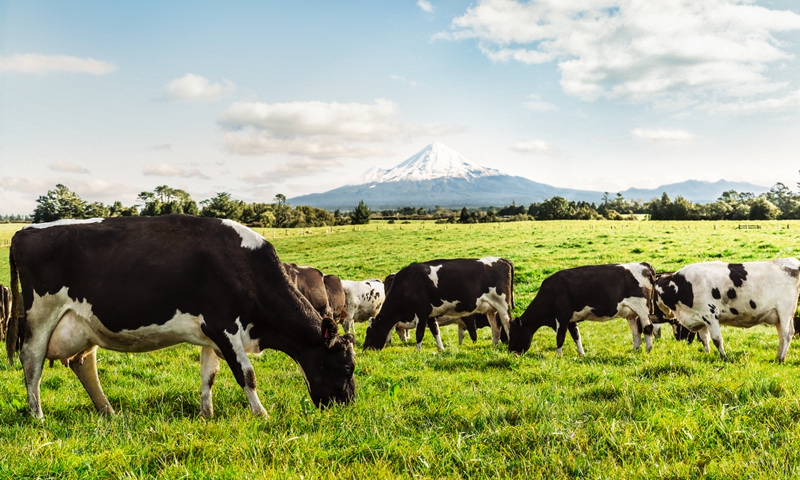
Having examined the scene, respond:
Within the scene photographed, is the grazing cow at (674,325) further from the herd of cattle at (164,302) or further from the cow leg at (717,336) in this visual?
the herd of cattle at (164,302)

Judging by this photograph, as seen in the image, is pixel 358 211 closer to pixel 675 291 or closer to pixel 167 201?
pixel 167 201

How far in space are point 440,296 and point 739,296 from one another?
6.32 m

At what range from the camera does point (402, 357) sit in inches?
412

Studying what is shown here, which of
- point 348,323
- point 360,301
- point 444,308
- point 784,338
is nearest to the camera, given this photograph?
point 784,338

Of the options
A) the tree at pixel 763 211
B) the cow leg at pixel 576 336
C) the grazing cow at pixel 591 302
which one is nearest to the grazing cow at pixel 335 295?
the grazing cow at pixel 591 302

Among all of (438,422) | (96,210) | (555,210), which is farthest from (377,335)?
(96,210)

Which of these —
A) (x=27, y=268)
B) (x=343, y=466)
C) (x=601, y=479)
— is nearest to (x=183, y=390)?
(x=27, y=268)

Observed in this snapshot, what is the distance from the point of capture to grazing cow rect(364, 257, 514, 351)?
12.7 meters

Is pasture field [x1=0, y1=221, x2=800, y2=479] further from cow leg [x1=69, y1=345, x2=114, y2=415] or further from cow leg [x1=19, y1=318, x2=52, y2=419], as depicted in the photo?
cow leg [x1=19, y1=318, x2=52, y2=419]

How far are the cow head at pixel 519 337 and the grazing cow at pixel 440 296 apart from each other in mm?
1257

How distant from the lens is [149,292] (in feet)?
18.5

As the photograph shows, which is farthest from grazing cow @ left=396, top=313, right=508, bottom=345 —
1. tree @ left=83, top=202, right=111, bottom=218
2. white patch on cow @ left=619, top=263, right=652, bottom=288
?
tree @ left=83, top=202, right=111, bottom=218

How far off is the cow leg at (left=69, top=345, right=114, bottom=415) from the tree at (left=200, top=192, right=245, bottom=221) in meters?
101

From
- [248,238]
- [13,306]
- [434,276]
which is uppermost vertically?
[248,238]
